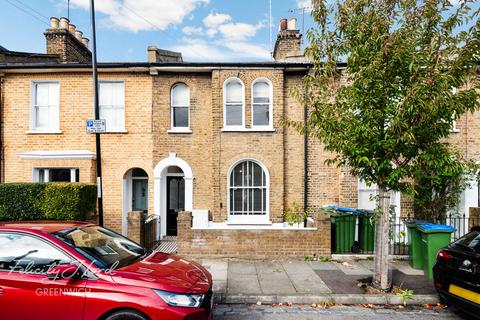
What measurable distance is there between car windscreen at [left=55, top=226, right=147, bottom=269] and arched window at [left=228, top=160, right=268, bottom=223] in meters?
5.57

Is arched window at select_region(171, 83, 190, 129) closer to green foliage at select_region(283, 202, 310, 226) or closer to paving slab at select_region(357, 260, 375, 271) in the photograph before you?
green foliage at select_region(283, 202, 310, 226)

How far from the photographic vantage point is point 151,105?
1024 centimetres

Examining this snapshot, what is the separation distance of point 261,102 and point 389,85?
17.3 feet

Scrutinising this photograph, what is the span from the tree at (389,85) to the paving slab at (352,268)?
101cm

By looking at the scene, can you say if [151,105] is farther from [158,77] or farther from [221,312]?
[221,312]

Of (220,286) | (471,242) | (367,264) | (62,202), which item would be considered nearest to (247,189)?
(367,264)

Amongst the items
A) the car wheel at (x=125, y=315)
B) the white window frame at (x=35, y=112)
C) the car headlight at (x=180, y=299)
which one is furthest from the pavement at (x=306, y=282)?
the white window frame at (x=35, y=112)

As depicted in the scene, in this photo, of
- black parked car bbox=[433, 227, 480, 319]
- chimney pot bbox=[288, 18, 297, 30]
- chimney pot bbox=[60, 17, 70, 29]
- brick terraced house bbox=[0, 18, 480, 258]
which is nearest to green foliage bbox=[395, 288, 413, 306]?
black parked car bbox=[433, 227, 480, 319]

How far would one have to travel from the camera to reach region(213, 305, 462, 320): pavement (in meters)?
4.82

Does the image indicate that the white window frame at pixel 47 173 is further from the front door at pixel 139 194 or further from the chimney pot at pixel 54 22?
the chimney pot at pixel 54 22

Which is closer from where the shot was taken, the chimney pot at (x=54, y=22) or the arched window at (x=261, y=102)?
the arched window at (x=261, y=102)

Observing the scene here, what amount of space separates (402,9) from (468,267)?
468 cm

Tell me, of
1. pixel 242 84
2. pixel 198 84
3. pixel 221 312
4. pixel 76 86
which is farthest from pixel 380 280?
pixel 76 86

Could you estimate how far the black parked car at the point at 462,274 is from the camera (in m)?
4.29
